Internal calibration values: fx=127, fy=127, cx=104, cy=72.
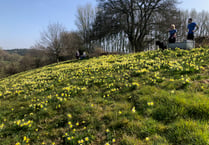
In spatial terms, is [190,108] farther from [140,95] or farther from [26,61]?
[26,61]

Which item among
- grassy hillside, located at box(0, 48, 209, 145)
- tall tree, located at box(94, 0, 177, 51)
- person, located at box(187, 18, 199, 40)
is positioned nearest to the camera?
grassy hillside, located at box(0, 48, 209, 145)

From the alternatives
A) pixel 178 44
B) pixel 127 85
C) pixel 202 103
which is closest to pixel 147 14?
pixel 178 44

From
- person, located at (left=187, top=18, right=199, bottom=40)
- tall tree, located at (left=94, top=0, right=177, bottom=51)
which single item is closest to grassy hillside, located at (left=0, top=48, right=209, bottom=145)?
person, located at (left=187, top=18, right=199, bottom=40)

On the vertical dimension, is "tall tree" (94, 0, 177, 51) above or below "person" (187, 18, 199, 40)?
above

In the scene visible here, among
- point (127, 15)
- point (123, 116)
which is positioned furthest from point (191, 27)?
point (127, 15)

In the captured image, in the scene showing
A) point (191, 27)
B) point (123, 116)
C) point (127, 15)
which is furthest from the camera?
point (127, 15)

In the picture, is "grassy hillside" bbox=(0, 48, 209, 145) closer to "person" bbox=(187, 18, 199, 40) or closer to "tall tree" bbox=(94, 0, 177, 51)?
"person" bbox=(187, 18, 199, 40)

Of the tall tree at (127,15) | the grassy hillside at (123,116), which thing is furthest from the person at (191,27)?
the tall tree at (127,15)

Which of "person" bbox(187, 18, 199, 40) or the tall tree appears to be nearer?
"person" bbox(187, 18, 199, 40)

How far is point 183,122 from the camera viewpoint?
2553 millimetres

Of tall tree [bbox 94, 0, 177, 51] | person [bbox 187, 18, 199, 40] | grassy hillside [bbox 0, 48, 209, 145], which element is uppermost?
tall tree [bbox 94, 0, 177, 51]

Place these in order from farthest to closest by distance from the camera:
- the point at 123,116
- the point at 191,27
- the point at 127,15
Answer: the point at 127,15 → the point at 191,27 → the point at 123,116

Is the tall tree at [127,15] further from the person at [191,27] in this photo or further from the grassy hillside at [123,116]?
the grassy hillside at [123,116]

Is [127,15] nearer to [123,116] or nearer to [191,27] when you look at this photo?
[191,27]
